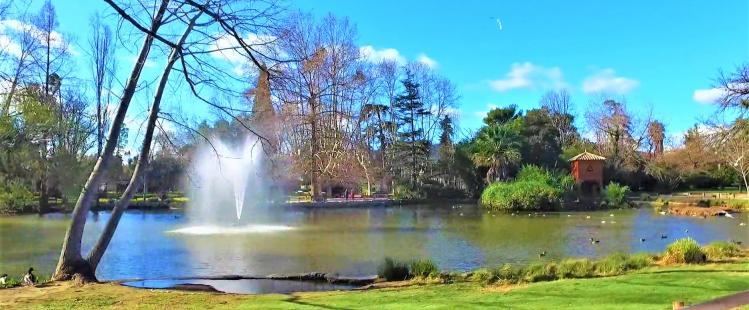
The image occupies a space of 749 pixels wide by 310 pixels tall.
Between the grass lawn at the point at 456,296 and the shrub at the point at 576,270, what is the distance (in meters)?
1.17

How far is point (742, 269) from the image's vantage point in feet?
31.9

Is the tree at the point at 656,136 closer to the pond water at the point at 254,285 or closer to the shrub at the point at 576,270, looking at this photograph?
the shrub at the point at 576,270

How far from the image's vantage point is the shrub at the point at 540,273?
10281mm

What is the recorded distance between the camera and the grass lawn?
710 centimetres

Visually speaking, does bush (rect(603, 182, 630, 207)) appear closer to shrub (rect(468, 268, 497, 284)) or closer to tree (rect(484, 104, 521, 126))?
tree (rect(484, 104, 521, 126))

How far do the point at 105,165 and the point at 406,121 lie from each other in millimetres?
43208

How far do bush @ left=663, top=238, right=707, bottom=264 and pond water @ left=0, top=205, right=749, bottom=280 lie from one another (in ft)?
11.6

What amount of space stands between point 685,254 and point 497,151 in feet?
106

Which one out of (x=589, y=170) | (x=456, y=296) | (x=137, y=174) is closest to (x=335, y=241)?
(x=137, y=174)

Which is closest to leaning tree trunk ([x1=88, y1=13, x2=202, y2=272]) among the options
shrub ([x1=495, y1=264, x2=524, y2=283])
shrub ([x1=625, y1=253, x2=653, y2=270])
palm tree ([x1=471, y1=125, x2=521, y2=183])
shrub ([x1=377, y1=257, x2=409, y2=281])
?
shrub ([x1=377, y1=257, x2=409, y2=281])

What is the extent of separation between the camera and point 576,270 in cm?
1116

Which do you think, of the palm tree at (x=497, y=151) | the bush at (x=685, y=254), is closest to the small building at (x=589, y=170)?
the palm tree at (x=497, y=151)

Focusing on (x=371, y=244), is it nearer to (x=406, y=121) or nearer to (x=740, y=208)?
(x=740, y=208)

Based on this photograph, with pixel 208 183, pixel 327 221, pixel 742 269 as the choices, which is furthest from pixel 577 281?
pixel 208 183
